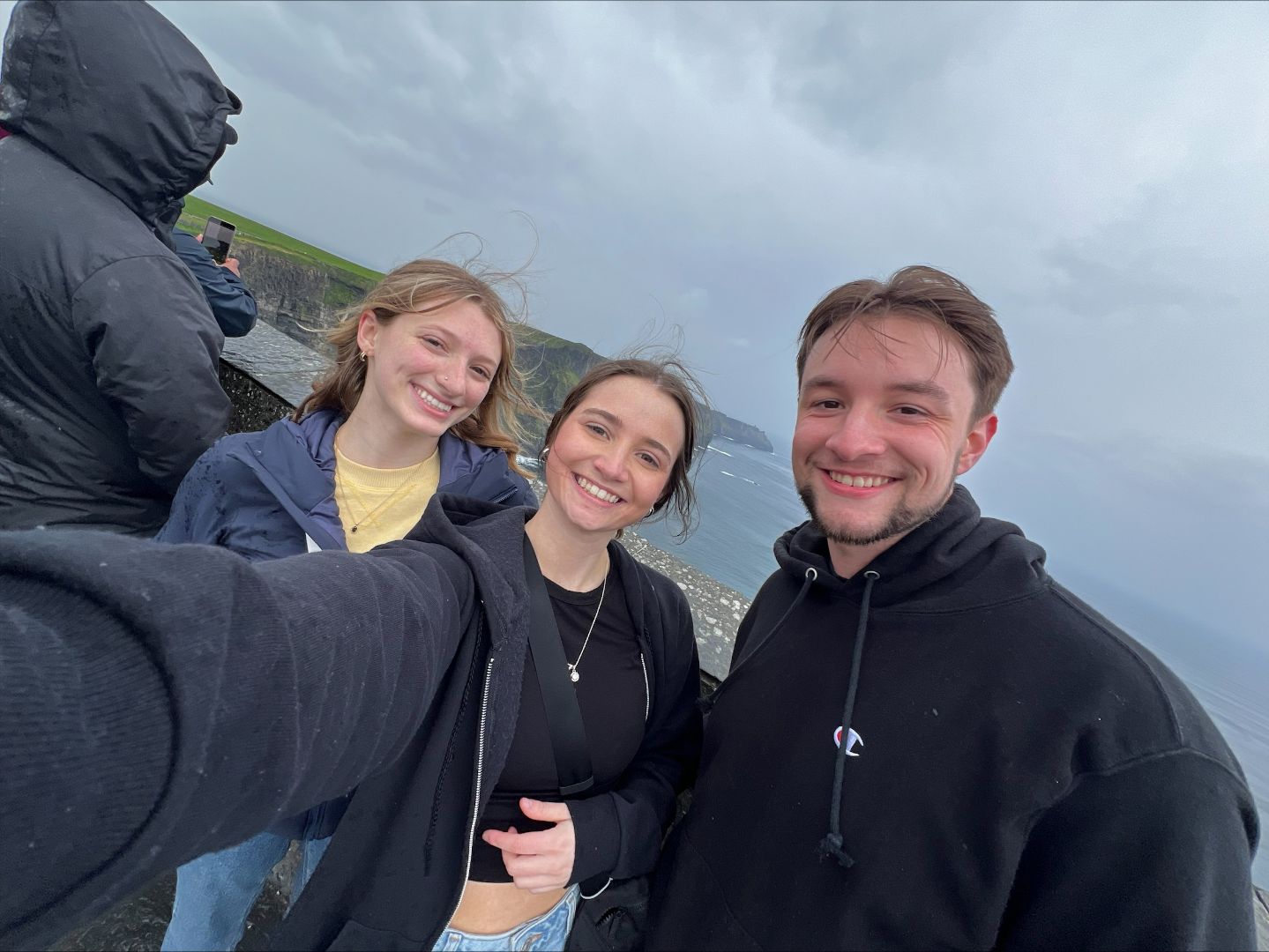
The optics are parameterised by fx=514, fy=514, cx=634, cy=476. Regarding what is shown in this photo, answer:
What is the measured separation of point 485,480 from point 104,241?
1.78m

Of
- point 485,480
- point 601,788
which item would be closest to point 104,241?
point 485,480

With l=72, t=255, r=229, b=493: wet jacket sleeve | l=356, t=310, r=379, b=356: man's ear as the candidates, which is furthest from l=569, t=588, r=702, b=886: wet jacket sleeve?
→ l=72, t=255, r=229, b=493: wet jacket sleeve

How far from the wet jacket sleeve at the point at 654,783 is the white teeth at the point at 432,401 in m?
1.50

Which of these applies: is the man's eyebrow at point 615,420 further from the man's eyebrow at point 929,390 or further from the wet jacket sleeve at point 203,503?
the wet jacket sleeve at point 203,503

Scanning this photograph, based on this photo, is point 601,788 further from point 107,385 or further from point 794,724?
point 107,385

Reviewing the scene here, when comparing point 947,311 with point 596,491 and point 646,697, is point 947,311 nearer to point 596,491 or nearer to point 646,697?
point 596,491

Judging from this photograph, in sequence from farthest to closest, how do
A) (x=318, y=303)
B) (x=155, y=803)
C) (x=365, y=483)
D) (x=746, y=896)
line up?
1. (x=318, y=303)
2. (x=365, y=483)
3. (x=746, y=896)
4. (x=155, y=803)

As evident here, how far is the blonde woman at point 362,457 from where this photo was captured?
2199mm

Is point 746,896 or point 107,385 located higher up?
point 107,385

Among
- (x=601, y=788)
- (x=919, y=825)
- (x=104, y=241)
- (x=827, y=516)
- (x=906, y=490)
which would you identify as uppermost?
(x=906, y=490)

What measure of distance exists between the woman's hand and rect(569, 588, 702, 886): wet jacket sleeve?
4 cm

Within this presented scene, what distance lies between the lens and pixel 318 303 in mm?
30266

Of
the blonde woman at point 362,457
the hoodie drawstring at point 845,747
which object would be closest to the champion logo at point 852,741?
the hoodie drawstring at point 845,747

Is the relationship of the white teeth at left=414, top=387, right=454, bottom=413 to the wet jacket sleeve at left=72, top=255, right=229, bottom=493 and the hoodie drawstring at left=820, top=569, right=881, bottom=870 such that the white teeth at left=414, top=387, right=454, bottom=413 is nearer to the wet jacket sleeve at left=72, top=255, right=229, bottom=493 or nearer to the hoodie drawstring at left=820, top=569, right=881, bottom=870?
the wet jacket sleeve at left=72, top=255, right=229, bottom=493
